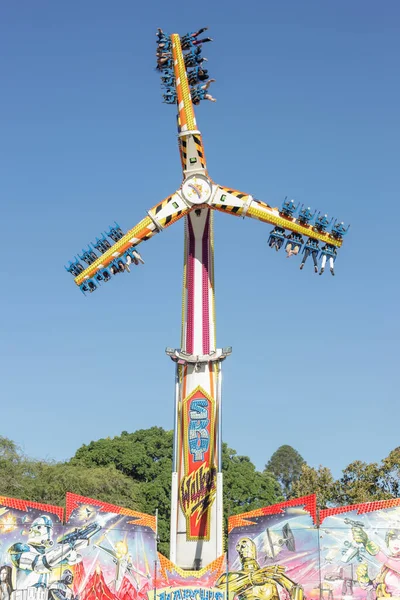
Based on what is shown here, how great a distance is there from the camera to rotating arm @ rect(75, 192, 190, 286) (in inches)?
1503

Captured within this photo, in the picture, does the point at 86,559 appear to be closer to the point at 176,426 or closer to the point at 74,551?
the point at 74,551

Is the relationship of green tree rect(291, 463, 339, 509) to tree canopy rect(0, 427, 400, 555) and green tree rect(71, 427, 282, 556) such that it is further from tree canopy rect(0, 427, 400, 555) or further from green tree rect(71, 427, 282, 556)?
green tree rect(71, 427, 282, 556)

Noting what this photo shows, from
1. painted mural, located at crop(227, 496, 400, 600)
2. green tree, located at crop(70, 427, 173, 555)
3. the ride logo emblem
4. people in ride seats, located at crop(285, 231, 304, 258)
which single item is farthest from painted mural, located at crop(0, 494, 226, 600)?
green tree, located at crop(70, 427, 173, 555)

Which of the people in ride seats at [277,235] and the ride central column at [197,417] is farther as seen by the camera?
the people in ride seats at [277,235]

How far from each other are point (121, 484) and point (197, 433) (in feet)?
53.5

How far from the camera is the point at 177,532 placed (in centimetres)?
3534

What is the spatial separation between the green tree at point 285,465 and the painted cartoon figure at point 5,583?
73.2m

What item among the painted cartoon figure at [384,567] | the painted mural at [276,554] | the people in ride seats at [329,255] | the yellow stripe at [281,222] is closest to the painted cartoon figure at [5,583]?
the painted mural at [276,554]

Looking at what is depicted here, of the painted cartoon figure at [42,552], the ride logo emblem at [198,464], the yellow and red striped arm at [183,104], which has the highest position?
the yellow and red striped arm at [183,104]

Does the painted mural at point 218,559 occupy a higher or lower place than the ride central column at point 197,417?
lower

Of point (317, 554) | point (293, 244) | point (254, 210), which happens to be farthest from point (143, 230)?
point (317, 554)

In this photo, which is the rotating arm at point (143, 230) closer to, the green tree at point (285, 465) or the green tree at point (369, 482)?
the green tree at point (369, 482)

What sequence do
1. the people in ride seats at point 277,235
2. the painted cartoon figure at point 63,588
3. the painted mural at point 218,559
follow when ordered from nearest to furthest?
the painted mural at point 218,559, the painted cartoon figure at point 63,588, the people in ride seats at point 277,235

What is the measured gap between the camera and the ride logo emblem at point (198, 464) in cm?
3509
